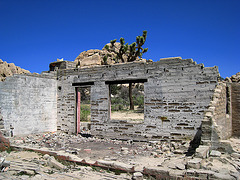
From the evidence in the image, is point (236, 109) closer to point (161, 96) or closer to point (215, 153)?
point (161, 96)

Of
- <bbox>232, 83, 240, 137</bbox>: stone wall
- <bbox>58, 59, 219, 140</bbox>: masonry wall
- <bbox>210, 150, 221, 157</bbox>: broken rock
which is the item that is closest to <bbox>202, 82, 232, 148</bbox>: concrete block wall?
<bbox>232, 83, 240, 137</bbox>: stone wall

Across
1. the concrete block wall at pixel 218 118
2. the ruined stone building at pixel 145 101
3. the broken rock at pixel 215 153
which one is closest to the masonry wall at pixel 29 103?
the ruined stone building at pixel 145 101

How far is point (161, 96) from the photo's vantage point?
1006cm

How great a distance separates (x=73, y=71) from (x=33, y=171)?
7193 mm

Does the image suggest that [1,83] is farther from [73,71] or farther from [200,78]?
[200,78]

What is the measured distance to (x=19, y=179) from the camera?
5.84 m

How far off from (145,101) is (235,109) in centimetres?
408

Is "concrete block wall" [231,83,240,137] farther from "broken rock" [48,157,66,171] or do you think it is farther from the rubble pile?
"broken rock" [48,157,66,171]

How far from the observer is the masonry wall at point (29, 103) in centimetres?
1130

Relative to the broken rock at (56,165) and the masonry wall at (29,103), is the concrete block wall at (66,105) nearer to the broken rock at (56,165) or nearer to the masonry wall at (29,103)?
the masonry wall at (29,103)

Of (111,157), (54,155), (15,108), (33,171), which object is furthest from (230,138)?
(15,108)

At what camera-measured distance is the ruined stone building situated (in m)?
9.23

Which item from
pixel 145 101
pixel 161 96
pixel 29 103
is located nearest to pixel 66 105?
pixel 29 103

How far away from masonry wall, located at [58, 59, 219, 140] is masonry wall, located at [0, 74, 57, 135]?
230cm
